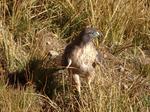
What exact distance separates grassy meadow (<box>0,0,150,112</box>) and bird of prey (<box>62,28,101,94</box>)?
11 cm

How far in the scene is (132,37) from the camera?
6578 mm

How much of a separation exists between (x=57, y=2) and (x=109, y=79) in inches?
67.1

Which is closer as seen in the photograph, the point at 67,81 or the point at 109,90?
the point at 109,90

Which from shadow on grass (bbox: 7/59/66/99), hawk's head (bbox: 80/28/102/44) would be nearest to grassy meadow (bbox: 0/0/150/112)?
shadow on grass (bbox: 7/59/66/99)

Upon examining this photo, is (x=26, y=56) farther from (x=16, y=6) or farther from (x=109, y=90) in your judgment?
(x=109, y=90)

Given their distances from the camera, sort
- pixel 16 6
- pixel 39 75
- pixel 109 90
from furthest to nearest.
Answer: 1. pixel 16 6
2. pixel 39 75
3. pixel 109 90

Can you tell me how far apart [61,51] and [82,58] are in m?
1.09

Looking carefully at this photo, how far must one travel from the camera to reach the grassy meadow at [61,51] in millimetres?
5184

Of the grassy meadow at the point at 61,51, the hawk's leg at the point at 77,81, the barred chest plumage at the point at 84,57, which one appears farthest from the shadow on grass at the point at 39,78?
the barred chest plumage at the point at 84,57

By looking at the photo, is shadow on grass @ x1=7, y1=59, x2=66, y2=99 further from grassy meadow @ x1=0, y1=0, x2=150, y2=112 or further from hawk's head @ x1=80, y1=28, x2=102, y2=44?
hawk's head @ x1=80, y1=28, x2=102, y2=44

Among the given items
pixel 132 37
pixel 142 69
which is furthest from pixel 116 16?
pixel 142 69

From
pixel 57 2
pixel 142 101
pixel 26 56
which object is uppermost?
pixel 57 2

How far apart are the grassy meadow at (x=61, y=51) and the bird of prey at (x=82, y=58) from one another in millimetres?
106

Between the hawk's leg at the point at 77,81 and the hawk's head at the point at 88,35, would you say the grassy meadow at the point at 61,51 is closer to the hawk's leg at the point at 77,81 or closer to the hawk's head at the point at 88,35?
the hawk's leg at the point at 77,81
